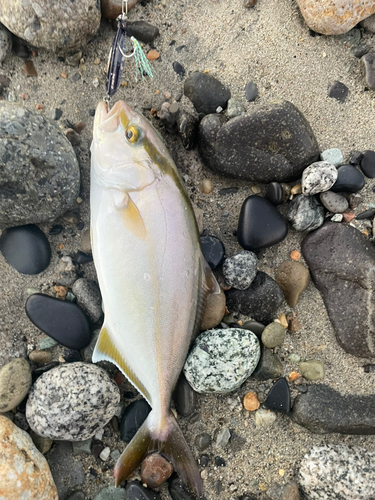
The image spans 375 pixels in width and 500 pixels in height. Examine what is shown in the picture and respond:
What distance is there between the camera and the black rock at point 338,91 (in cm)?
289

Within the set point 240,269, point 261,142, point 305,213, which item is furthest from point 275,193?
point 240,269

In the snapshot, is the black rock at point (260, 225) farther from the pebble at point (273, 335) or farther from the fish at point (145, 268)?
the pebble at point (273, 335)

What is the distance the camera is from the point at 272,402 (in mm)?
2775

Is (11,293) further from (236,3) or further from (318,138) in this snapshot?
(236,3)

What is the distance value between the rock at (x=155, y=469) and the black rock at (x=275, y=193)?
6.77 ft

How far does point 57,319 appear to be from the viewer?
107 inches

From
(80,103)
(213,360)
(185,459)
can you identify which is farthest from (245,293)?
(80,103)

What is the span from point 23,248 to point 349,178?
8.23ft

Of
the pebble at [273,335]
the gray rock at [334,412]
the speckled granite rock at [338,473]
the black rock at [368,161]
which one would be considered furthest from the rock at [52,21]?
the speckled granite rock at [338,473]

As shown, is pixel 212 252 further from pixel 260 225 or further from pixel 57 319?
pixel 57 319

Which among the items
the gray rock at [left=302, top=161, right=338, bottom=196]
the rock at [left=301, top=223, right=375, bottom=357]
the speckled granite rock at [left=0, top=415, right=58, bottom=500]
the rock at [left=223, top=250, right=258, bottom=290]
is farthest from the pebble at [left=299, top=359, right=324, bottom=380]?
the speckled granite rock at [left=0, top=415, right=58, bottom=500]

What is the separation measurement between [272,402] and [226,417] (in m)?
0.37

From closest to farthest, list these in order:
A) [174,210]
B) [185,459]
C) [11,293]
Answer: [174,210] → [185,459] → [11,293]

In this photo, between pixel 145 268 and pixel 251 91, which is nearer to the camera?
pixel 145 268
